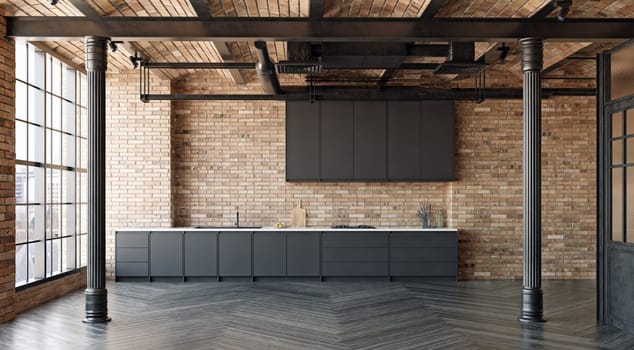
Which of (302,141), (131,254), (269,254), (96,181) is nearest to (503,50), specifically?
(302,141)

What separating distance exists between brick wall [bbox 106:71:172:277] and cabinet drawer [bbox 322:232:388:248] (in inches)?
108

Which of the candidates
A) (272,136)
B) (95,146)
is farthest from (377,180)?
(95,146)

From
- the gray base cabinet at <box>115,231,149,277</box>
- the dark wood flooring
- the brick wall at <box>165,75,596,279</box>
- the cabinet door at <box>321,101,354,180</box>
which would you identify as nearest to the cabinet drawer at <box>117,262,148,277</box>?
the gray base cabinet at <box>115,231,149,277</box>

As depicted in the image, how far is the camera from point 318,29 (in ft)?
20.9

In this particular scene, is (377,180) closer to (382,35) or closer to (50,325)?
(382,35)

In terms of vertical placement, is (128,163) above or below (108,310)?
above

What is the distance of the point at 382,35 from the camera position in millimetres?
6410

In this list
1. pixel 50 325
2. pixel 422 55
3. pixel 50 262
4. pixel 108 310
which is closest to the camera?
pixel 50 325

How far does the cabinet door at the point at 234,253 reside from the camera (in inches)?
364

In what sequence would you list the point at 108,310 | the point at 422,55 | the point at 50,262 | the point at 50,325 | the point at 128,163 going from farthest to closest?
the point at 128,163 < the point at 50,262 < the point at 422,55 < the point at 108,310 < the point at 50,325

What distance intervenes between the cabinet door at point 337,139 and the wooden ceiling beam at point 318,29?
3396 mm

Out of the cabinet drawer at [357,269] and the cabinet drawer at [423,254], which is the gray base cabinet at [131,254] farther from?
the cabinet drawer at [423,254]

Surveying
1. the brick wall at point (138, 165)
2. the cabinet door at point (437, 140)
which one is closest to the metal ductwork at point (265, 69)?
the brick wall at point (138, 165)

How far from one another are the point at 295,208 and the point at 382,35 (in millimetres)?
4300
